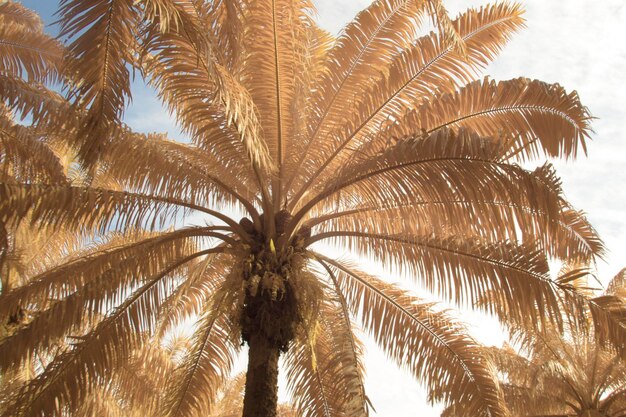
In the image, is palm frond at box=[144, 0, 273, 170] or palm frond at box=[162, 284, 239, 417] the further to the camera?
palm frond at box=[162, 284, 239, 417]

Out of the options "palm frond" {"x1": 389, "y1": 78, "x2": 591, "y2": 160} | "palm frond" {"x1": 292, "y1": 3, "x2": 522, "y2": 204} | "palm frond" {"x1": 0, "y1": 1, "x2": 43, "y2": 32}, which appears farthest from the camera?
"palm frond" {"x1": 0, "y1": 1, "x2": 43, "y2": 32}

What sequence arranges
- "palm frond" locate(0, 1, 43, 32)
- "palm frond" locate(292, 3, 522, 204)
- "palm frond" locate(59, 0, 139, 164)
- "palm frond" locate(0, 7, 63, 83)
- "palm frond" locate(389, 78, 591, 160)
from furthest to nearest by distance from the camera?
"palm frond" locate(0, 1, 43, 32) → "palm frond" locate(0, 7, 63, 83) → "palm frond" locate(292, 3, 522, 204) → "palm frond" locate(389, 78, 591, 160) → "palm frond" locate(59, 0, 139, 164)

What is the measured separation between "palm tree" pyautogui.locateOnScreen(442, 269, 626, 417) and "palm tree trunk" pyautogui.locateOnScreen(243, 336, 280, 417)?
256 inches

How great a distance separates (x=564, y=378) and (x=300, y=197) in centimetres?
778

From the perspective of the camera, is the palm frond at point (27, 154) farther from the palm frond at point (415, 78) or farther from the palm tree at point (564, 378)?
the palm tree at point (564, 378)

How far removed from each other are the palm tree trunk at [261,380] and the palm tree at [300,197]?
2 cm

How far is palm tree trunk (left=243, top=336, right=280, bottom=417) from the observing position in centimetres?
680

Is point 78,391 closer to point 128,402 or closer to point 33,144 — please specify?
point 33,144

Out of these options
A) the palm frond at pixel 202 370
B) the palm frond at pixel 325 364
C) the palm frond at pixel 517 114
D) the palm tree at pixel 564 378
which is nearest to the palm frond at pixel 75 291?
the palm frond at pixel 202 370

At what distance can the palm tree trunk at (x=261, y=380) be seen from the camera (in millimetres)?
6801

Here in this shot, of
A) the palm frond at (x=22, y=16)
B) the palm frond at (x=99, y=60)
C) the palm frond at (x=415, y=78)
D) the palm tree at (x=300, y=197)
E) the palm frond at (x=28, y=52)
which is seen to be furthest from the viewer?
the palm frond at (x=22, y=16)

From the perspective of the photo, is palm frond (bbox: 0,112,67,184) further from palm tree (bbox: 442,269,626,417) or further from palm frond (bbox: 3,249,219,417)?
palm tree (bbox: 442,269,626,417)

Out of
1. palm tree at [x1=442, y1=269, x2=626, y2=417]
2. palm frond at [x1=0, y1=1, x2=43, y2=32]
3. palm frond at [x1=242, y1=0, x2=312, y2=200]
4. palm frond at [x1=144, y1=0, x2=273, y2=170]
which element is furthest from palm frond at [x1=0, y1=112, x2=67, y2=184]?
palm tree at [x1=442, y1=269, x2=626, y2=417]

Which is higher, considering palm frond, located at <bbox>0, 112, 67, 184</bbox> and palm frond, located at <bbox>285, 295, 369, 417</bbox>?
palm frond, located at <bbox>0, 112, 67, 184</bbox>
